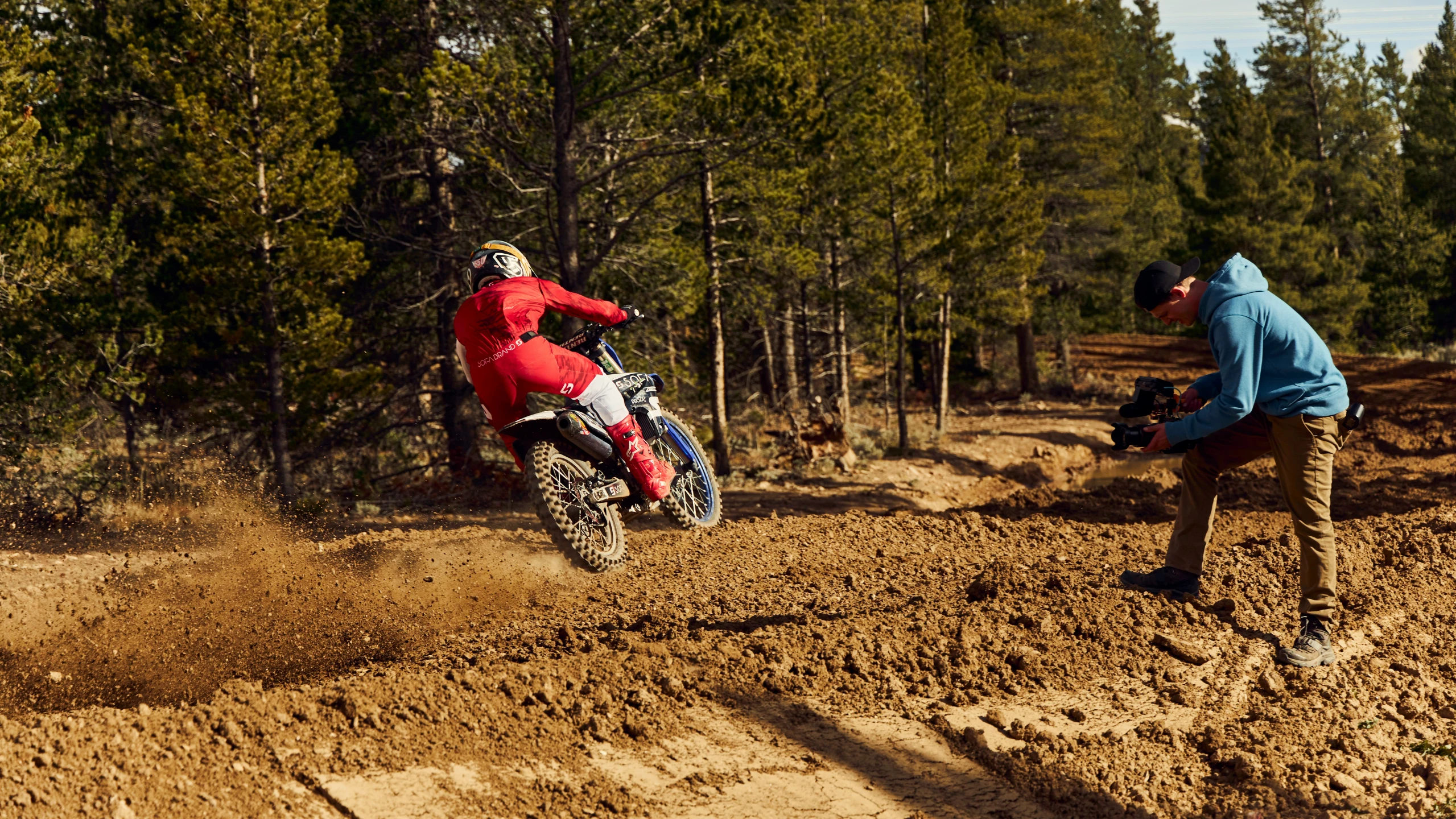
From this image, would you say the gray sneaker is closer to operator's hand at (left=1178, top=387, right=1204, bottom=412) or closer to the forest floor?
the forest floor

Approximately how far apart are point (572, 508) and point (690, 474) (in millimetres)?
1492

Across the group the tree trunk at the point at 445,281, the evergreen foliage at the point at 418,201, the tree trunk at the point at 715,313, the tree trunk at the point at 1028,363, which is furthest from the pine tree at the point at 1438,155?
the tree trunk at the point at 445,281

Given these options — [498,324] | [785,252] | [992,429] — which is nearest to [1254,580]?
[498,324]

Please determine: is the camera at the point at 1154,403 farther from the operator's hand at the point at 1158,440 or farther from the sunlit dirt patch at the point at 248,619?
the sunlit dirt patch at the point at 248,619

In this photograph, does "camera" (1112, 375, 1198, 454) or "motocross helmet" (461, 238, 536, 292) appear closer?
"camera" (1112, 375, 1198, 454)

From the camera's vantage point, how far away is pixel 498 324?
6766 mm

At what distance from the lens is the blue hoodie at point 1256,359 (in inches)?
220

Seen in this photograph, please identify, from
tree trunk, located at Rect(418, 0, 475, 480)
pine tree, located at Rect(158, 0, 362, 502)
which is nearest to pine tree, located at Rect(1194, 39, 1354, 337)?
tree trunk, located at Rect(418, 0, 475, 480)

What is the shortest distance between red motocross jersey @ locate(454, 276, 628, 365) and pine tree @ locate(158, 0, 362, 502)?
9463 millimetres

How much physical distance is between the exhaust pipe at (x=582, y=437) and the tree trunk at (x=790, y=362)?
17993 mm

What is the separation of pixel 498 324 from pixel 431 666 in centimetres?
222

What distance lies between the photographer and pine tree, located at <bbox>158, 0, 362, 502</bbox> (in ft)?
48.2

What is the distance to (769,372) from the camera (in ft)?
98.8

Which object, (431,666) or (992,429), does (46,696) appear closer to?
(431,666)
